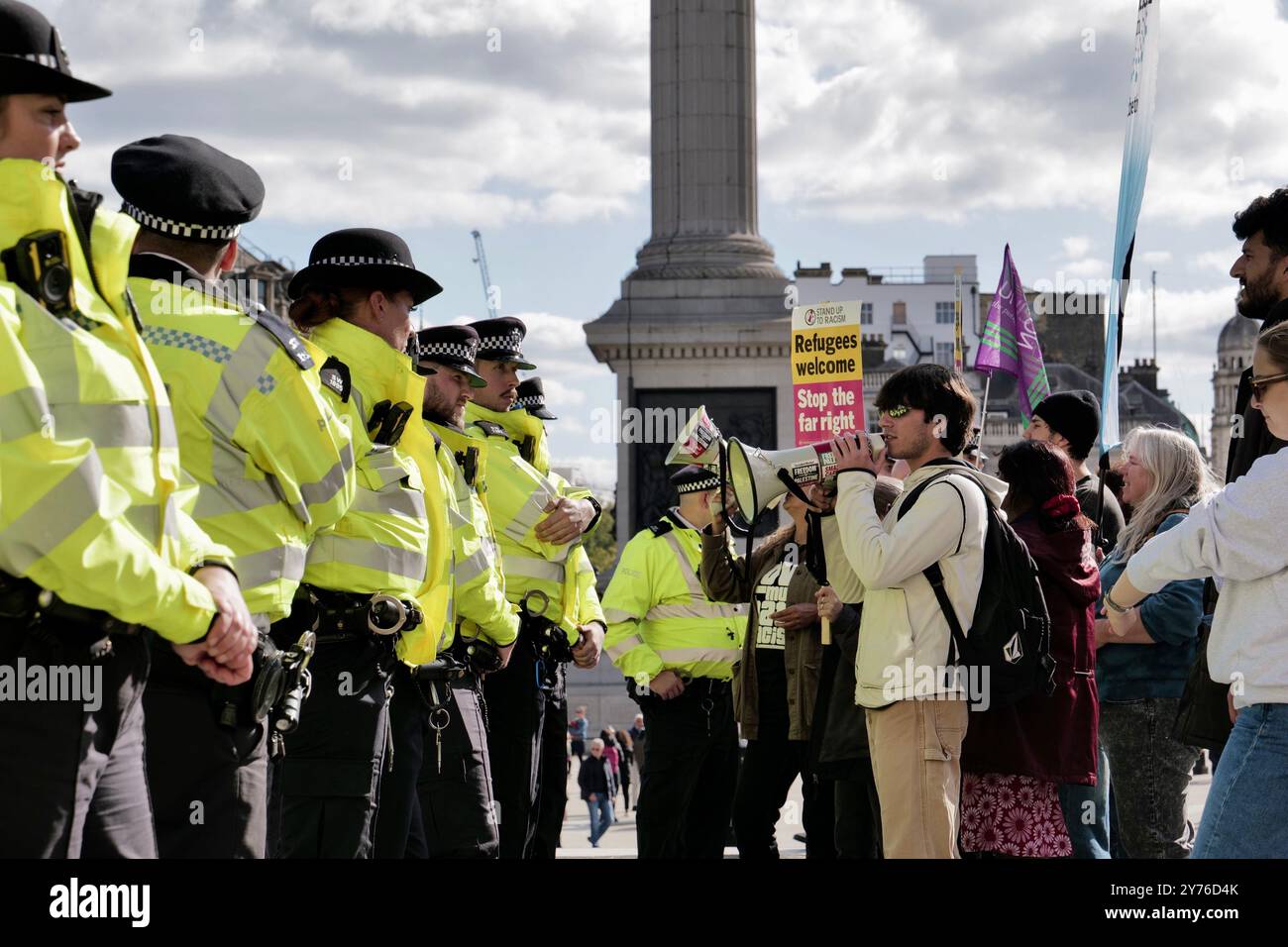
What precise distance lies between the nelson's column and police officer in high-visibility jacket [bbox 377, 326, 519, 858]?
11917mm

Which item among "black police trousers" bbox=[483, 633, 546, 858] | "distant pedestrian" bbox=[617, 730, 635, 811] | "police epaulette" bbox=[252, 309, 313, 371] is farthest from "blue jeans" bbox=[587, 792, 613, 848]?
"police epaulette" bbox=[252, 309, 313, 371]

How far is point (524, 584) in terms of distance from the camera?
7.96m

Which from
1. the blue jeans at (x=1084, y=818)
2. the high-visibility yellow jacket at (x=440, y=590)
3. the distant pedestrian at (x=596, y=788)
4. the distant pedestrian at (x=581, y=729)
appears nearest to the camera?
the high-visibility yellow jacket at (x=440, y=590)

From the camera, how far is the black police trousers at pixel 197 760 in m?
4.33

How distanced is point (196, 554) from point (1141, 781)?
4.86 metres

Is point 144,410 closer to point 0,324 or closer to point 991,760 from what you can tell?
point 0,324

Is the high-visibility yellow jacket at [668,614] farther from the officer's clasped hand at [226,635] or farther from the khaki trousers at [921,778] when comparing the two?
the officer's clasped hand at [226,635]

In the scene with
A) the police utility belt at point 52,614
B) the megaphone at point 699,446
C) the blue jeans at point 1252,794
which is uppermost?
the megaphone at point 699,446

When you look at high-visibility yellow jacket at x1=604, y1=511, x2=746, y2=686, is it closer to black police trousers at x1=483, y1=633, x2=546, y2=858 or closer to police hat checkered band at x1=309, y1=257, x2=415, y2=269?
black police trousers at x1=483, y1=633, x2=546, y2=858

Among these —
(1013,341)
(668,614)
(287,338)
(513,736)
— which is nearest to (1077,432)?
(668,614)

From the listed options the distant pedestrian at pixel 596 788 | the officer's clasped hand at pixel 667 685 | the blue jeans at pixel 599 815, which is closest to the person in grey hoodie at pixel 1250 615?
the officer's clasped hand at pixel 667 685

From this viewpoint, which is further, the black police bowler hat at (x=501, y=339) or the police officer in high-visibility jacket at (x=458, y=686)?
the black police bowler hat at (x=501, y=339)

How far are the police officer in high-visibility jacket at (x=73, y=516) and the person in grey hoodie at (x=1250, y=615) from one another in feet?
8.61
